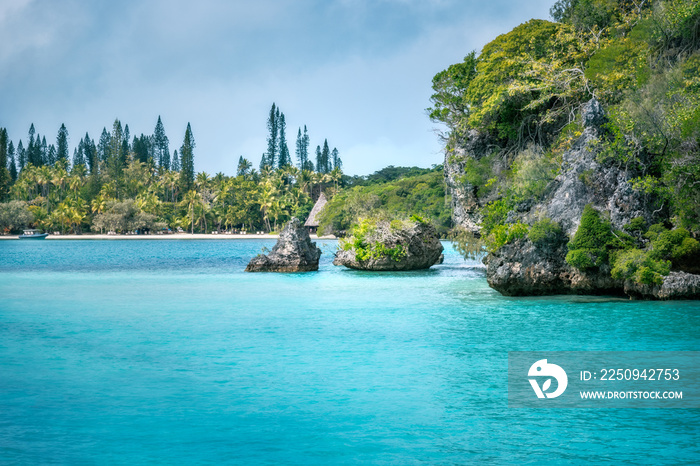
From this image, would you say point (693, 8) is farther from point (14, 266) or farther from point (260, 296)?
point (14, 266)

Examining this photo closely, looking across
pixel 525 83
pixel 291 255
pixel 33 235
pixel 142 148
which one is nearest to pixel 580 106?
pixel 525 83

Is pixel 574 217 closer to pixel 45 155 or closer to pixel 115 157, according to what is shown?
pixel 115 157


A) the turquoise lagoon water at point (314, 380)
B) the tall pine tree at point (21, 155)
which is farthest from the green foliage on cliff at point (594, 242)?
the tall pine tree at point (21, 155)

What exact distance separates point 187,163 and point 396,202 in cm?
4239

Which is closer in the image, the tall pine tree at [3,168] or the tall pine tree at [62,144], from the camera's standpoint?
the tall pine tree at [3,168]

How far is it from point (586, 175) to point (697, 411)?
1072 cm

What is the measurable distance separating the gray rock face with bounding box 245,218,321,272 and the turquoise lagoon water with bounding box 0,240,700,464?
373 inches

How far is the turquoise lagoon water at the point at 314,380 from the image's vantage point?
19.9ft

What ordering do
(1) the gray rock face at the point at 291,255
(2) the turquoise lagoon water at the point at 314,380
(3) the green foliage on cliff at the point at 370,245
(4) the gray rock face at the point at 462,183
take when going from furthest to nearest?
(1) the gray rock face at the point at 291,255, (3) the green foliage on cliff at the point at 370,245, (4) the gray rock face at the point at 462,183, (2) the turquoise lagoon water at the point at 314,380

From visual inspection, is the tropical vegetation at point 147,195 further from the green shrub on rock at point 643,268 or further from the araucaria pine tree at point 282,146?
the green shrub on rock at point 643,268

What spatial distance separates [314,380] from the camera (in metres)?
8.72

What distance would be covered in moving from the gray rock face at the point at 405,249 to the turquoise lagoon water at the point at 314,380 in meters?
8.65

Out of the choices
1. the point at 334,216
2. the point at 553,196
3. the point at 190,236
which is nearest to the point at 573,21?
the point at 553,196

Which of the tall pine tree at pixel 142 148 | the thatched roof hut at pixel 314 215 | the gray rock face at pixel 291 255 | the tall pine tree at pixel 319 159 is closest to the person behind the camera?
the gray rock face at pixel 291 255
